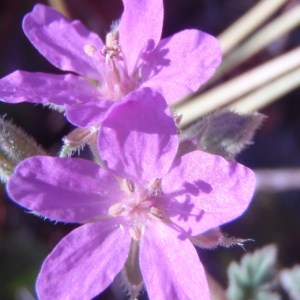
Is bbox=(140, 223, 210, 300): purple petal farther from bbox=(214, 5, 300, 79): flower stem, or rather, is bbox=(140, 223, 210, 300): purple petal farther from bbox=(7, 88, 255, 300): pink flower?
bbox=(214, 5, 300, 79): flower stem

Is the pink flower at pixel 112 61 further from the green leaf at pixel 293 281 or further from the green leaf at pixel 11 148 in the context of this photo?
the green leaf at pixel 293 281

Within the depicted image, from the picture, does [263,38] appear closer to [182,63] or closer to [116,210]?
[182,63]

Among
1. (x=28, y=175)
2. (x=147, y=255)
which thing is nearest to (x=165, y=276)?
(x=147, y=255)

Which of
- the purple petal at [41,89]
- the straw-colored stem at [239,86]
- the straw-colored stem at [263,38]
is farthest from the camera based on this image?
the straw-colored stem at [263,38]

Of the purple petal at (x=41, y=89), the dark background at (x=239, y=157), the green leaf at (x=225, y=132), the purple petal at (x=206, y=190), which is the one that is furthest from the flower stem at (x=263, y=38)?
the purple petal at (x=206, y=190)

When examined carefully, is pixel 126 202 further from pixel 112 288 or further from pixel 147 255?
pixel 112 288

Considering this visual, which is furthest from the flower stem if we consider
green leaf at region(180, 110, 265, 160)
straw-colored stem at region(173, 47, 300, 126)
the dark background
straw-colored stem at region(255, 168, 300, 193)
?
green leaf at region(180, 110, 265, 160)

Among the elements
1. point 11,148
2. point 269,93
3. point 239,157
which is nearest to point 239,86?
point 269,93
